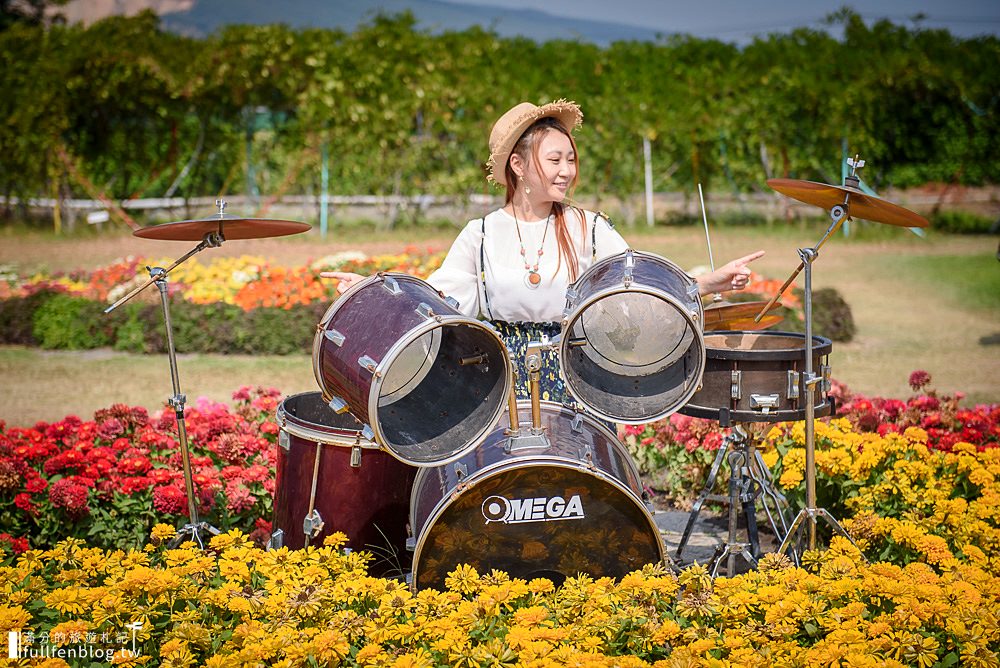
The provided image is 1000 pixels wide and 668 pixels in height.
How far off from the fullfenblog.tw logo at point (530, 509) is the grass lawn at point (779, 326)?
14.6 ft

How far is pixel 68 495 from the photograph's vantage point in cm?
423

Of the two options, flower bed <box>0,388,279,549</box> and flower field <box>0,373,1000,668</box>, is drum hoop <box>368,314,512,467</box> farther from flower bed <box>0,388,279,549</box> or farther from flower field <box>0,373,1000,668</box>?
flower bed <box>0,388,279,549</box>

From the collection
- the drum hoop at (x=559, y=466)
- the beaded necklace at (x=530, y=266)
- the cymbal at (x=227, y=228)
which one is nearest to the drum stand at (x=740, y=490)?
the drum hoop at (x=559, y=466)

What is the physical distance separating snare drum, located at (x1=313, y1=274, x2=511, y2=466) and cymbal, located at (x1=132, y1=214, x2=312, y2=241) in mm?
583

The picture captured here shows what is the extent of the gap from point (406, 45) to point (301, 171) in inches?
102

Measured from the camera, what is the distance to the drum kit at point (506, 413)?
327 cm

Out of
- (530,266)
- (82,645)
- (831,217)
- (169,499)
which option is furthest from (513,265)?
(82,645)

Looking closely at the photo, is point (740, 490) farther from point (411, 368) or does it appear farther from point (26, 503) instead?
point (26, 503)

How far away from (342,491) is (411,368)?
0.58 m

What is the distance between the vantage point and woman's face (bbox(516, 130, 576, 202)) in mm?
4035

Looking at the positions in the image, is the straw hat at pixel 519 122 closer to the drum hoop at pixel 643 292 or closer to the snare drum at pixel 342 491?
the drum hoop at pixel 643 292

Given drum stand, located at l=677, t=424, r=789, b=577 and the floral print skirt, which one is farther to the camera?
the floral print skirt

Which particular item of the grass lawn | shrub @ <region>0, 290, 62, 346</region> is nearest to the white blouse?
the grass lawn

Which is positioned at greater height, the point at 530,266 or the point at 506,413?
the point at 530,266
